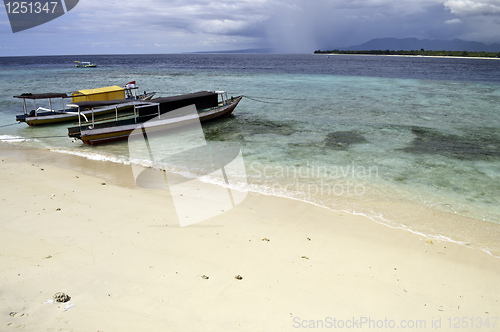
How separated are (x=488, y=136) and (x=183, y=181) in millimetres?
16573

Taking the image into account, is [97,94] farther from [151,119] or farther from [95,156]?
[95,156]

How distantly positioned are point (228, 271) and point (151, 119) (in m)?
13.9

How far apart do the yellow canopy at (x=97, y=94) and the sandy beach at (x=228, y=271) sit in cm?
1400

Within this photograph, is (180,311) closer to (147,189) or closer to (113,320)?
(113,320)

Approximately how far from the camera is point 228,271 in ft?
17.9

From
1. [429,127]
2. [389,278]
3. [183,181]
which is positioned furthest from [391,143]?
[389,278]

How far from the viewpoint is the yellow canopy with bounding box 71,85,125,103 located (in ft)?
68.7

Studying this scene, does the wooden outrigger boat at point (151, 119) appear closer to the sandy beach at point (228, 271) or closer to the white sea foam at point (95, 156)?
the white sea foam at point (95, 156)

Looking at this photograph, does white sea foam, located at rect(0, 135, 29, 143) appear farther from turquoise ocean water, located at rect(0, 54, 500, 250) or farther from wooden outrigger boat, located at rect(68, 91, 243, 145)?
wooden outrigger boat, located at rect(68, 91, 243, 145)

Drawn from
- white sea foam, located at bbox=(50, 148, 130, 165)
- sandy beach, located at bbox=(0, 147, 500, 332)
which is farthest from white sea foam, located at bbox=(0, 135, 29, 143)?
sandy beach, located at bbox=(0, 147, 500, 332)

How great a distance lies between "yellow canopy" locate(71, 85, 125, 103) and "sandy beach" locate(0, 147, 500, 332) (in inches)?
551

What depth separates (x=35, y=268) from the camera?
521 cm

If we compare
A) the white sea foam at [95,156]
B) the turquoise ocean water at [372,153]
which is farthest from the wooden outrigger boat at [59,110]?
the white sea foam at [95,156]

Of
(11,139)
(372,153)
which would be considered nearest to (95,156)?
(11,139)
